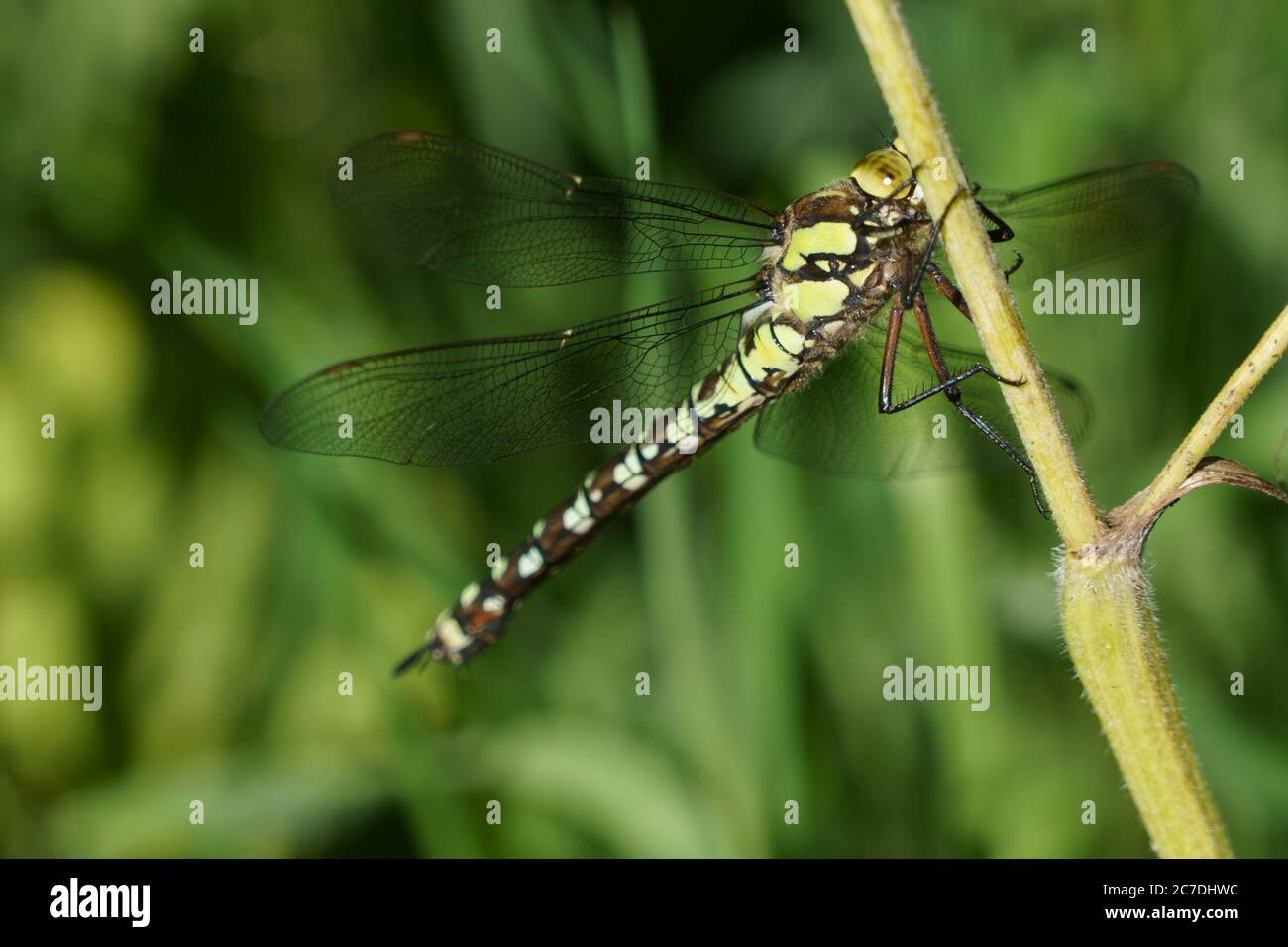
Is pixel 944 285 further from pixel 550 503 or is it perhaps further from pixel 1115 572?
pixel 550 503

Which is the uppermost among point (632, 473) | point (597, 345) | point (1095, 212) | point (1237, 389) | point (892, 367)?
point (1095, 212)

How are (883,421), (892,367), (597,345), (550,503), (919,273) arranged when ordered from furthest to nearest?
(550,503) → (883,421) → (597,345) → (892,367) → (919,273)

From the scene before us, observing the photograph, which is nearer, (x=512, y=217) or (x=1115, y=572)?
(x=1115, y=572)

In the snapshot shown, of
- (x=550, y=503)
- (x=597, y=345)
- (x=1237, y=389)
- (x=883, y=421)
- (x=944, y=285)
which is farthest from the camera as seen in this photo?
(x=550, y=503)

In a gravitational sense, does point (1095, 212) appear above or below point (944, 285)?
above

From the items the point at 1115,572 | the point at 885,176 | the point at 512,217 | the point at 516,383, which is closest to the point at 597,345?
the point at 516,383

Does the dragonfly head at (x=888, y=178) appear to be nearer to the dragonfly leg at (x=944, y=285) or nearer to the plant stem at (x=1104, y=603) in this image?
the dragonfly leg at (x=944, y=285)
